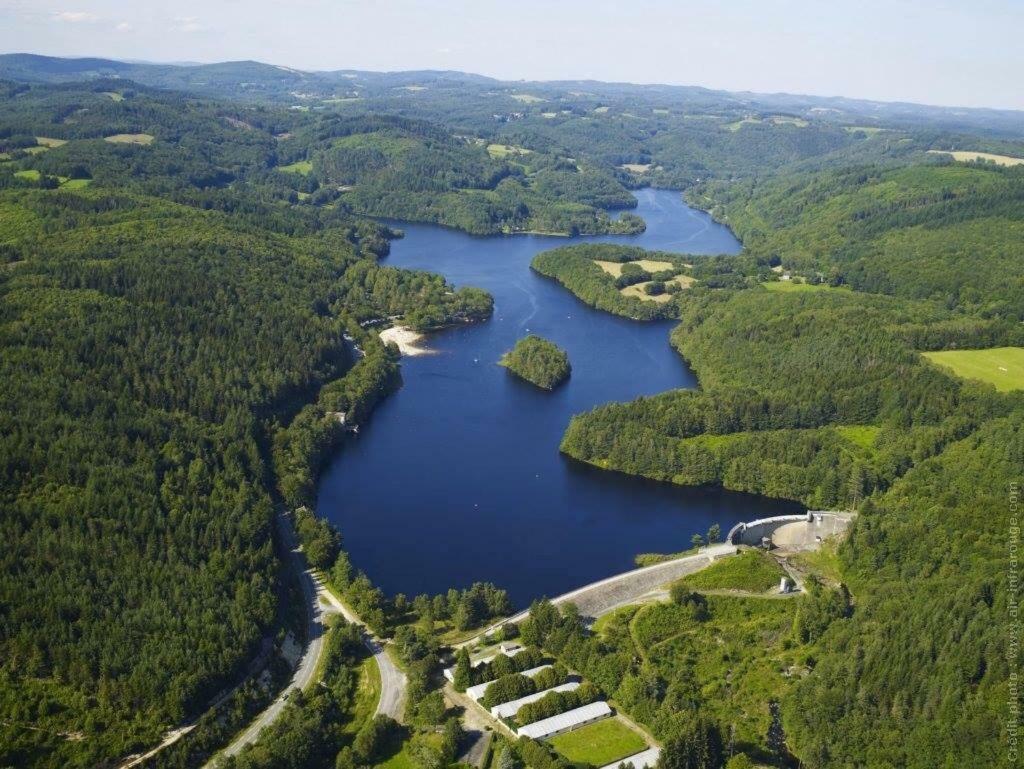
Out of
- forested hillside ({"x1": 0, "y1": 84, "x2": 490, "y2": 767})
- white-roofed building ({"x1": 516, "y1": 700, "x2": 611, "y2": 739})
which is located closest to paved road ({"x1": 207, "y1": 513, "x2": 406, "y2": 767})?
forested hillside ({"x1": 0, "y1": 84, "x2": 490, "y2": 767})

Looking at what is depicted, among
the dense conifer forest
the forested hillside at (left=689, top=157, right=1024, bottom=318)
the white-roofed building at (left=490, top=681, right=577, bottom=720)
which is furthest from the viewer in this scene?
the forested hillside at (left=689, top=157, right=1024, bottom=318)

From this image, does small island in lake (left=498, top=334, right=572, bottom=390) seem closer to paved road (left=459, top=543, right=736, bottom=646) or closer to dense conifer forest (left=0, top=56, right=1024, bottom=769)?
dense conifer forest (left=0, top=56, right=1024, bottom=769)

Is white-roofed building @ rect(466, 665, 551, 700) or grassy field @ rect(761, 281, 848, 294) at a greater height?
grassy field @ rect(761, 281, 848, 294)

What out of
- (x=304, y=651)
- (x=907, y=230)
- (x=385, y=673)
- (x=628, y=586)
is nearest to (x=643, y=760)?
(x=385, y=673)

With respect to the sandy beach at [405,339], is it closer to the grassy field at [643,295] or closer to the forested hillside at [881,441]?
the forested hillside at [881,441]

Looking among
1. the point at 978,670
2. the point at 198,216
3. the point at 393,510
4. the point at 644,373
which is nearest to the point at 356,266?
the point at 198,216

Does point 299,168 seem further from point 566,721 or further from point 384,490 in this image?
point 566,721
